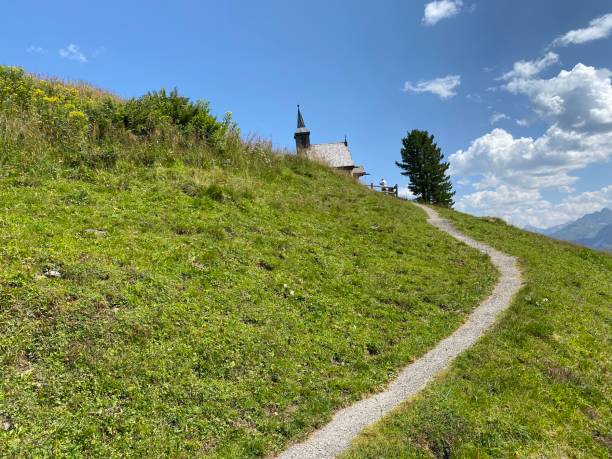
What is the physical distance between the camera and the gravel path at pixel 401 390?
5906mm

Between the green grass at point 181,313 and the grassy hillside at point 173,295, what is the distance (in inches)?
1.2

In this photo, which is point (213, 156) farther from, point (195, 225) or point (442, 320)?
point (442, 320)

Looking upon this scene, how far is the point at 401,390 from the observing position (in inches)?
292

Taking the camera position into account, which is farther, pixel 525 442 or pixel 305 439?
pixel 525 442

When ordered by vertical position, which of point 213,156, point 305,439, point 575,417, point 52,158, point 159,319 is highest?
point 213,156

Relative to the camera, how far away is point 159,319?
277 inches

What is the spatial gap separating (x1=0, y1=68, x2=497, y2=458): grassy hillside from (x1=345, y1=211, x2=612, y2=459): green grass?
1.07 meters

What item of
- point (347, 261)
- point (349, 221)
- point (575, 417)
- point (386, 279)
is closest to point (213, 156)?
point (349, 221)

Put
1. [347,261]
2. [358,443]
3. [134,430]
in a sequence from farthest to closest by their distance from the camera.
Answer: [347,261] < [358,443] < [134,430]

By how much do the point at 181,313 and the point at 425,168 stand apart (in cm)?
5788

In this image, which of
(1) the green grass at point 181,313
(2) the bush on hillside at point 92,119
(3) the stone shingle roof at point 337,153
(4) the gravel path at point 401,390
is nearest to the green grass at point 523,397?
(4) the gravel path at point 401,390

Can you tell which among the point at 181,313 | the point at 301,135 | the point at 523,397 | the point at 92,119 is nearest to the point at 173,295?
the point at 181,313

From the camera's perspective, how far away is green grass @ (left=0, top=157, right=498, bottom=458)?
5395 millimetres

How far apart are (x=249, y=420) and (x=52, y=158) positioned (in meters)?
10.1
